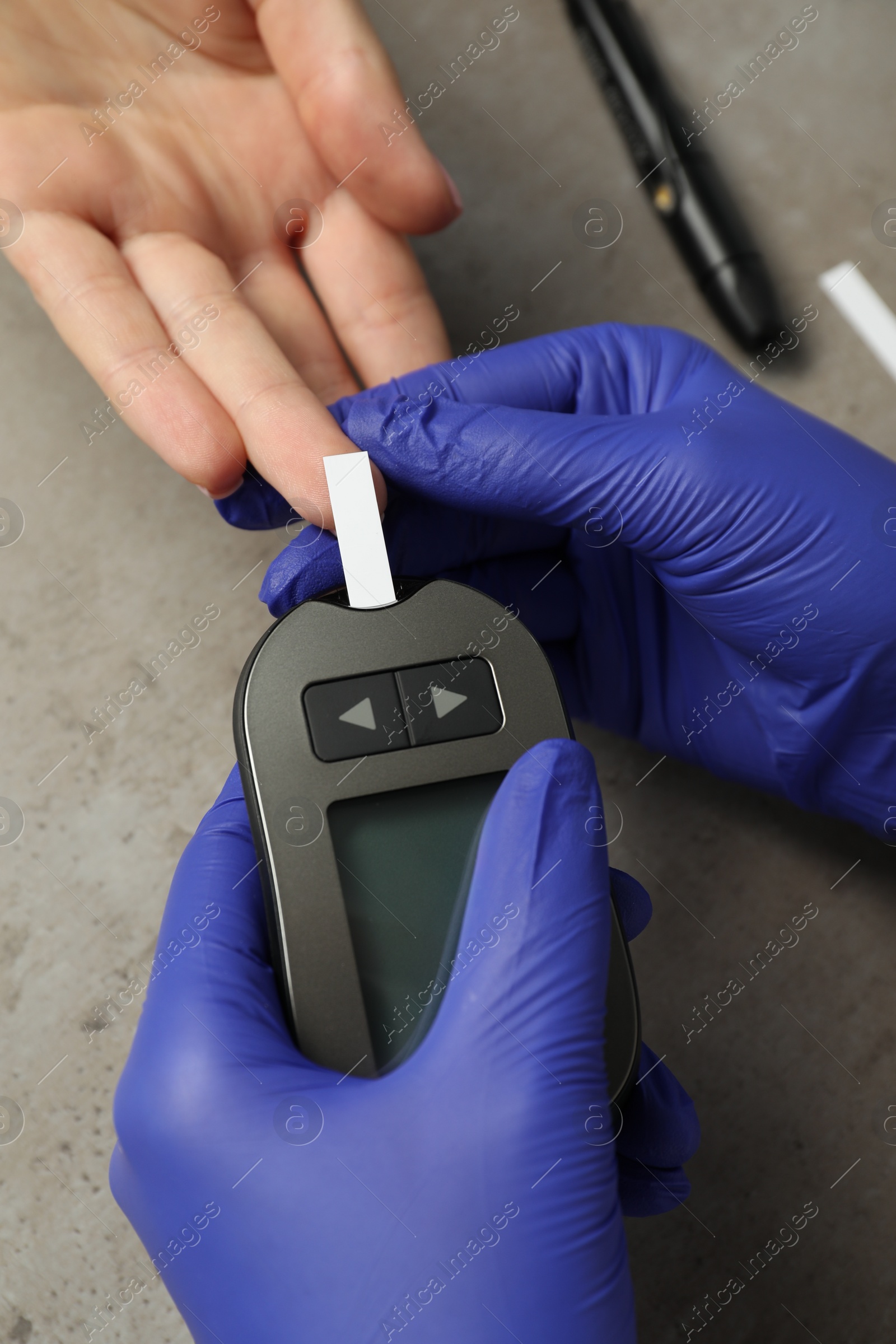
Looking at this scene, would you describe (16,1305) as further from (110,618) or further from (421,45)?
(421,45)

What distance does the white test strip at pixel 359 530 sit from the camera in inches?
36.1

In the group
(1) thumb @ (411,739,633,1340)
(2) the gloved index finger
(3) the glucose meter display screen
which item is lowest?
(1) thumb @ (411,739,633,1340)

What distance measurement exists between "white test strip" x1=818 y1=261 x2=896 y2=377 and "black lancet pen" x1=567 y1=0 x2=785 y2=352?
0.13 m

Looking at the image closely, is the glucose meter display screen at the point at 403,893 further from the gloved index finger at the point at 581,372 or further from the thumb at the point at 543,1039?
the gloved index finger at the point at 581,372

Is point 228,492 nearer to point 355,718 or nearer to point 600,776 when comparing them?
point 355,718

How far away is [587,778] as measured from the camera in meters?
0.90

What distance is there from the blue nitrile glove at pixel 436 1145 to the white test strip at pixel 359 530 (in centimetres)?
25

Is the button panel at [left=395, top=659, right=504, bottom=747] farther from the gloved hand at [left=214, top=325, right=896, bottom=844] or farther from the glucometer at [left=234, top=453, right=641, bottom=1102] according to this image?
the gloved hand at [left=214, top=325, right=896, bottom=844]

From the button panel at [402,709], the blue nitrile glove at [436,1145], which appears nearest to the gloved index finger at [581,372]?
the button panel at [402,709]

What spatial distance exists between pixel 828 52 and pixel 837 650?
1.27 meters

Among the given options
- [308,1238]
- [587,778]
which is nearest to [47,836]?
[308,1238]

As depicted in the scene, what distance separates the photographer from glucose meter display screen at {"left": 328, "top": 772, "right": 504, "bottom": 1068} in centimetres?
83

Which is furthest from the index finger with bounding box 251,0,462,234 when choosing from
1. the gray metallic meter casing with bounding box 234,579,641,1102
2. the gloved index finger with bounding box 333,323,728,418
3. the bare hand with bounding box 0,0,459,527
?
the gray metallic meter casing with bounding box 234,579,641,1102

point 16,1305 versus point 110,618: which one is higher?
point 110,618
